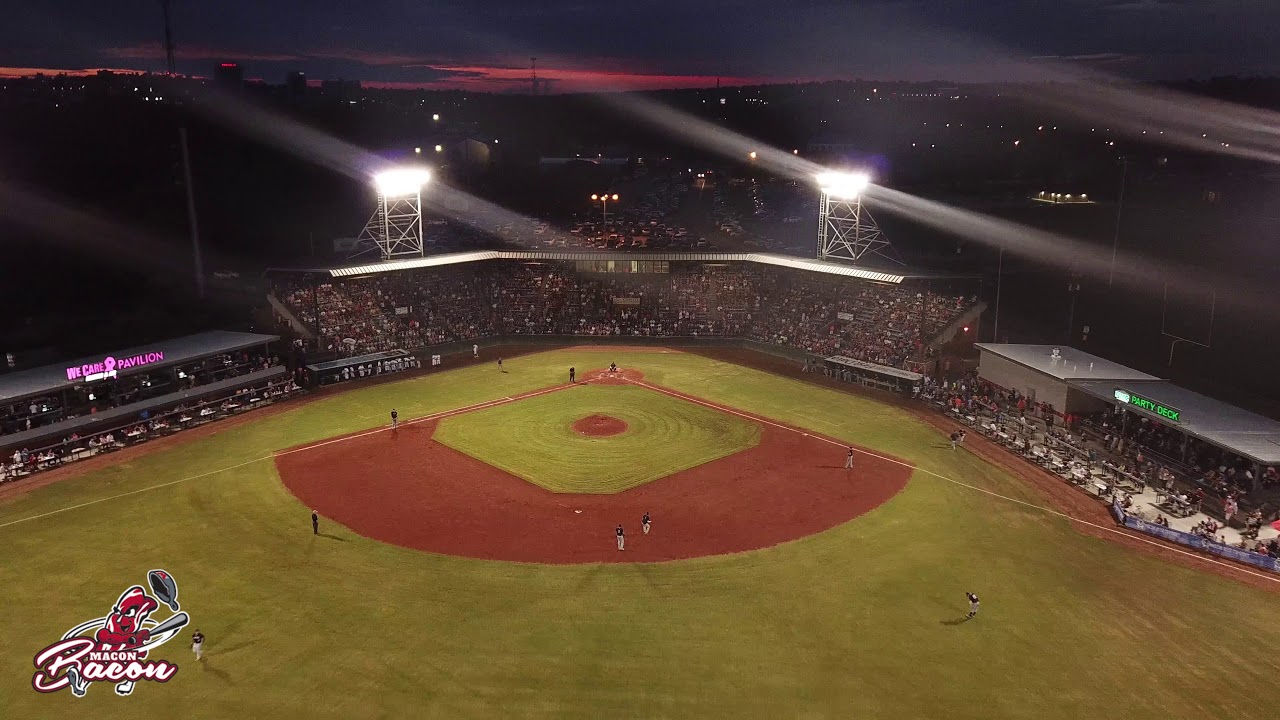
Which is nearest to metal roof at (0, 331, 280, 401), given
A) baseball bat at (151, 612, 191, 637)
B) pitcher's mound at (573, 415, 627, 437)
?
baseball bat at (151, 612, 191, 637)

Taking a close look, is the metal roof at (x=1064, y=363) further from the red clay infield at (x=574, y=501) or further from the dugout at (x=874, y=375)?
the red clay infield at (x=574, y=501)

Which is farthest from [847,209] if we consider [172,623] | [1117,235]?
[172,623]

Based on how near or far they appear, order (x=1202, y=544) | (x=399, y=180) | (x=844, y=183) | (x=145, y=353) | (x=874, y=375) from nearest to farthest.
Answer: (x=1202, y=544), (x=145, y=353), (x=874, y=375), (x=844, y=183), (x=399, y=180)

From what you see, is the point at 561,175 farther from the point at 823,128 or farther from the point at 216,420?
the point at 216,420

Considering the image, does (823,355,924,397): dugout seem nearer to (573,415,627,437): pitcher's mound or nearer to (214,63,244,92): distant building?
(573,415,627,437): pitcher's mound

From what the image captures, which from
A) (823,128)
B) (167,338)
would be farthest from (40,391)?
(823,128)

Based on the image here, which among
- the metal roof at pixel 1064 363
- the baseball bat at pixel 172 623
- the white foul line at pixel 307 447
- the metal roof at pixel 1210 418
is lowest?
the baseball bat at pixel 172 623

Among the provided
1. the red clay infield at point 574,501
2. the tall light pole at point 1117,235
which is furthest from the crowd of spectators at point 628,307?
the red clay infield at point 574,501

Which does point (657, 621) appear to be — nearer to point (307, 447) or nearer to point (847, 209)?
point (307, 447)
